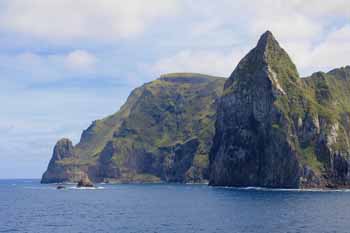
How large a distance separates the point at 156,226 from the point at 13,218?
46.3 m

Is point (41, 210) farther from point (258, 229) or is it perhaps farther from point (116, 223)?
point (258, 229)

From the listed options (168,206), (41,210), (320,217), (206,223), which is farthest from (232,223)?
(41,210)

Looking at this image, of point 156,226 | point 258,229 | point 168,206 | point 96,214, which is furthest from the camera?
point 168,206

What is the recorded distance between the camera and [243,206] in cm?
17900

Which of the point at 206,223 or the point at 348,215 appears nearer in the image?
the point at 206,223

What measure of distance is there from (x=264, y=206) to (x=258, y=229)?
5815cm

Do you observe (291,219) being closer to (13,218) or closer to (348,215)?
(348,215)

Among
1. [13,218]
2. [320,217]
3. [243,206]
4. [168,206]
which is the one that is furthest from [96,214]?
[320,217]

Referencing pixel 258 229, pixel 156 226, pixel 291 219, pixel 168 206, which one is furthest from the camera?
pixel 168 206

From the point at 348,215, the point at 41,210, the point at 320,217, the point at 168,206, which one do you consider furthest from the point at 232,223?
the point at 41,210

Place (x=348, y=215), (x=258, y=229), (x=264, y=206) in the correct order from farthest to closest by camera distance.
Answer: (x=264, y=206) < (x=348, y=215) < (x=258, y=229)

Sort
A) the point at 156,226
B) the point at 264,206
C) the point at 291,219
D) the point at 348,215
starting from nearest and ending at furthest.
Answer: the point at 156,226 → the point at 291,219 → the point at 348,215 → the point at 264,206

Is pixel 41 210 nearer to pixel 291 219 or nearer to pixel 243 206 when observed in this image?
pixel 243 206

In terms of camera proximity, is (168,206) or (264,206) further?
(168,206)
